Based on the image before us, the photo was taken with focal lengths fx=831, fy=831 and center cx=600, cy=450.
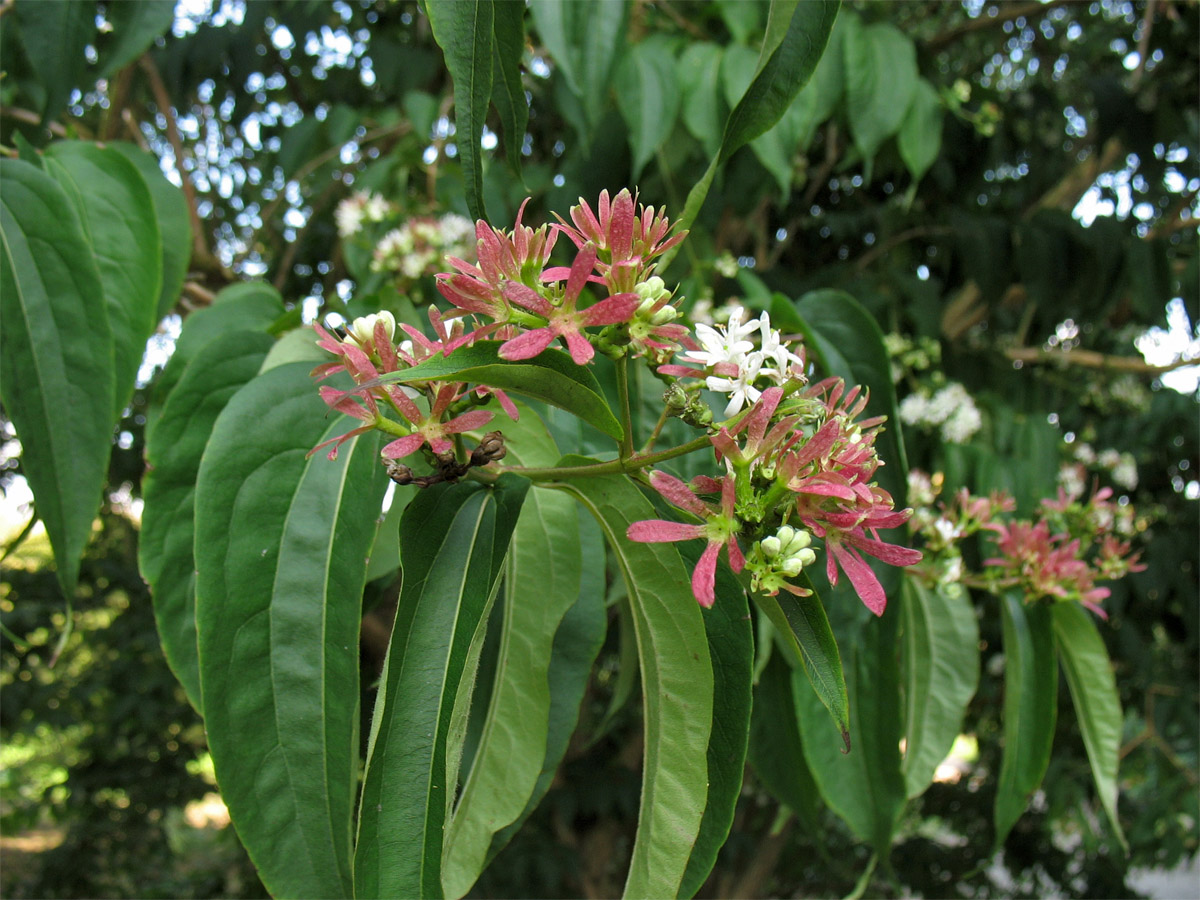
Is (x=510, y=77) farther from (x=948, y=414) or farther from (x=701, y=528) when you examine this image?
(x=948, y=414)

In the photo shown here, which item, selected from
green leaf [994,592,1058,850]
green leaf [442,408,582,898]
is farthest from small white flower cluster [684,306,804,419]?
green leaf [994,592,1058,850]

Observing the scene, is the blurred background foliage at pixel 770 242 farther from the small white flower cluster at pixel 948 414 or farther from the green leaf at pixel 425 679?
the green leaf at pixel 425 679

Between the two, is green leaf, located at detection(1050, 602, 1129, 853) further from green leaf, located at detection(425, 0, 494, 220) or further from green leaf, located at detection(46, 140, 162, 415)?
green leaf, located at detection(46, 140, 162, 415)

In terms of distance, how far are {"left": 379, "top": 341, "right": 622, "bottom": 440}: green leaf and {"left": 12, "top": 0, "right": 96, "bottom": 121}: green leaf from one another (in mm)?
766

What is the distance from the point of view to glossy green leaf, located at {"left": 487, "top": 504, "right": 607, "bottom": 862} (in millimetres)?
677

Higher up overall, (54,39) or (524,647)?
(54,39)

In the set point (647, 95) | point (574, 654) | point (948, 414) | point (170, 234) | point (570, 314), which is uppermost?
point (647, 95)

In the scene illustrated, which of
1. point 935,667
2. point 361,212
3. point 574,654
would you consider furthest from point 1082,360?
point 574,654

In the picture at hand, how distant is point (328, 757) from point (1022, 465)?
4.91 ft

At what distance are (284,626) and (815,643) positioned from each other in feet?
1.07

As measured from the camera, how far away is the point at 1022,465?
1617mm

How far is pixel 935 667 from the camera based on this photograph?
98 cm

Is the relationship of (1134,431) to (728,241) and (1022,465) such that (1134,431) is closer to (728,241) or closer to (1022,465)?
(1022,465)

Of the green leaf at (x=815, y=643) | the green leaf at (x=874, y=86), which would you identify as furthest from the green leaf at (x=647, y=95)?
the green leaf at (x=815, y=643)
